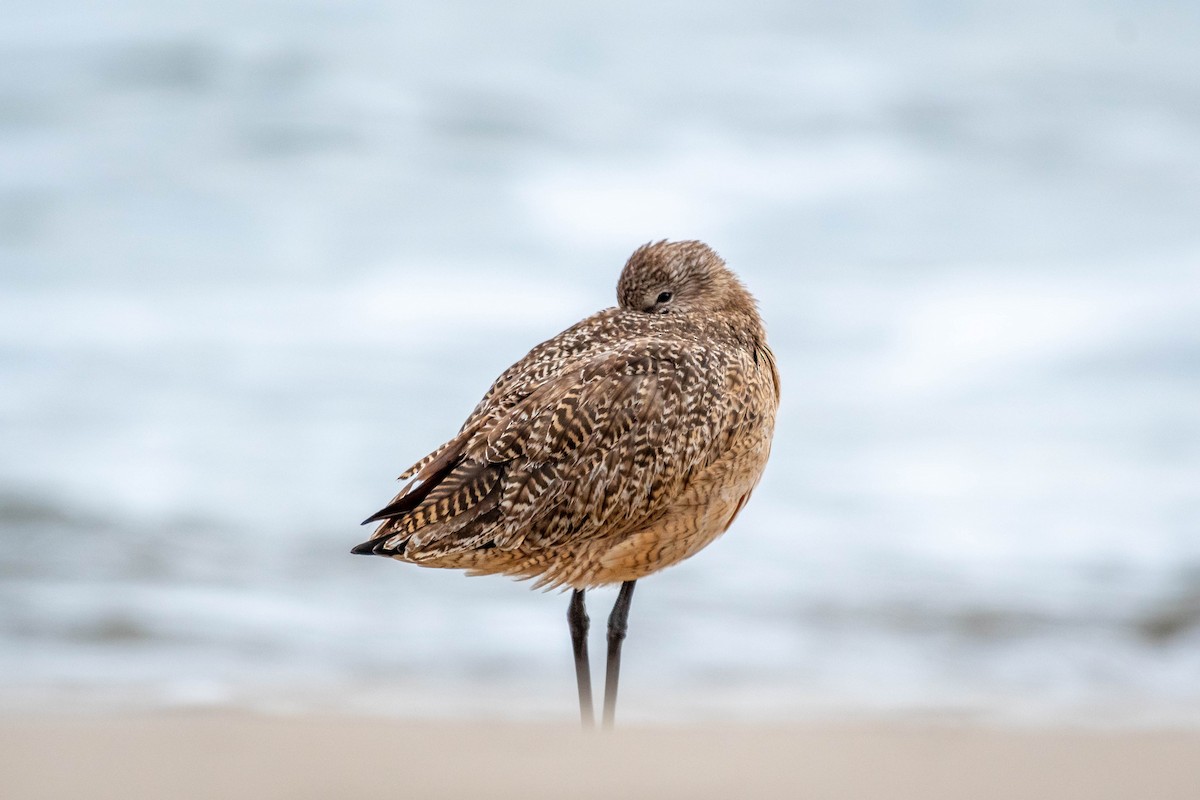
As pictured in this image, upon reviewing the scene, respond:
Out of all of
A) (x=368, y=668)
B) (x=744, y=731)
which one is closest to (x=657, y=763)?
(x=744, y=731)

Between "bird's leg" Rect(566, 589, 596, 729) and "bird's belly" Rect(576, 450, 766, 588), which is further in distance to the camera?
"bird's leg" Rect(566, 589, 596, 729)

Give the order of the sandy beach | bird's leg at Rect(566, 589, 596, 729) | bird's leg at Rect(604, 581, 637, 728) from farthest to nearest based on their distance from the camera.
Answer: bird's leg at Rect(604, 581, 637, 728)
bird's leg at Rect(566, 589, 596, 729)
the sandy beach

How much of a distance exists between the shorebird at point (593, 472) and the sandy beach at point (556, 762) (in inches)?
56.1

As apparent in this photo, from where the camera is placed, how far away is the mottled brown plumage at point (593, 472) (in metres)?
6.67

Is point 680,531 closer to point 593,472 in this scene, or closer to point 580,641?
point 593,472

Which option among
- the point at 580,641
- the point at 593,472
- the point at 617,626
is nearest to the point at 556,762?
the point at 593,472

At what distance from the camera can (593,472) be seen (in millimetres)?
6695

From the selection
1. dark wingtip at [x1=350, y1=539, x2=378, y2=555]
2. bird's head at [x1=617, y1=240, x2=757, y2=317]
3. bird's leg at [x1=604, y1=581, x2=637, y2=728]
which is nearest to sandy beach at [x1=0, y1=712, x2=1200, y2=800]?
dark wingtip at [x1=350, y1=539, x2=378, y2=555]

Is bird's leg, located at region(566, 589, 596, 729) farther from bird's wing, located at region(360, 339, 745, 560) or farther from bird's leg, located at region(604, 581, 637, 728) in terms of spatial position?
bird's wing, located at region(360, 339, 745, 560)

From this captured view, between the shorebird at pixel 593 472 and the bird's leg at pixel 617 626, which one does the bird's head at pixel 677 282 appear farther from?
the bird's leg at pixel 617 626

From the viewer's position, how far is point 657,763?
15.6 ft

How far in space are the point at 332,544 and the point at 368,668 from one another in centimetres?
265

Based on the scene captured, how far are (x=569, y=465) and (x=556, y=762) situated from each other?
2141 mm

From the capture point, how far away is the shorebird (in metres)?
6.67
